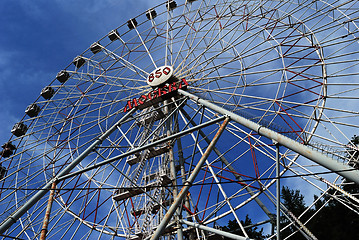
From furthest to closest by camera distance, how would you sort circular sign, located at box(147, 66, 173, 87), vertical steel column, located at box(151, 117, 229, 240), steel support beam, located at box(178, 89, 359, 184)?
circular sign, located at box(147, 66, 173, 87) < vertical steel column, located at box(151, 117, 229, 240) < steel support beam, located at box(178, 89, 359, 184)

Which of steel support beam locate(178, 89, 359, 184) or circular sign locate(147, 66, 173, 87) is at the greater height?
circular sign locate(147, 66, 173, 87)

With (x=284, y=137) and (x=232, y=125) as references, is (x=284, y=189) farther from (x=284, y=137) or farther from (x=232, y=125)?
(x=284, y=137)

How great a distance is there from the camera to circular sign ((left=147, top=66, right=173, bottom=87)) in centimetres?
2144

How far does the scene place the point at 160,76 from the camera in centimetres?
2169

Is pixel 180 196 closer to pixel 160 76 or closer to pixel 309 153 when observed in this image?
pixel 309 153

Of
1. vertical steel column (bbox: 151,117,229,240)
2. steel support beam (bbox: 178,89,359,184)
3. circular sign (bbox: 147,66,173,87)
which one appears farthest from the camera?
circular sign (bbox: 147,66,173,87)

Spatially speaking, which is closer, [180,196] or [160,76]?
[180,196]

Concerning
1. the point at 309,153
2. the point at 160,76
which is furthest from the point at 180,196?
the point at 160,76

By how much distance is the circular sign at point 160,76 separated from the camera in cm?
2144

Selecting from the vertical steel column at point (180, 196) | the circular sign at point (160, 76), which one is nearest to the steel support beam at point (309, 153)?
the vertical steel column at point (180, 196)

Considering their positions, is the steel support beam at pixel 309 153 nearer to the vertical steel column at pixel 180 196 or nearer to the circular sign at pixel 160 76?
the vertical steel column at pixel 180 196

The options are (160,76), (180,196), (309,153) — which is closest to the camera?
(309,153)

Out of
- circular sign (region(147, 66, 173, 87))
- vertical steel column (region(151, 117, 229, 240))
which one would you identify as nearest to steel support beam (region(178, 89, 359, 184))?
vertical steel column (region(151, 117, 229, 240))

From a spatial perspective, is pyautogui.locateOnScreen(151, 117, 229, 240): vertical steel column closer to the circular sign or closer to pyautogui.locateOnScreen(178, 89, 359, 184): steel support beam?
pyautogui.locateOnScreen(178, 89, 359, 184): steel support beam
